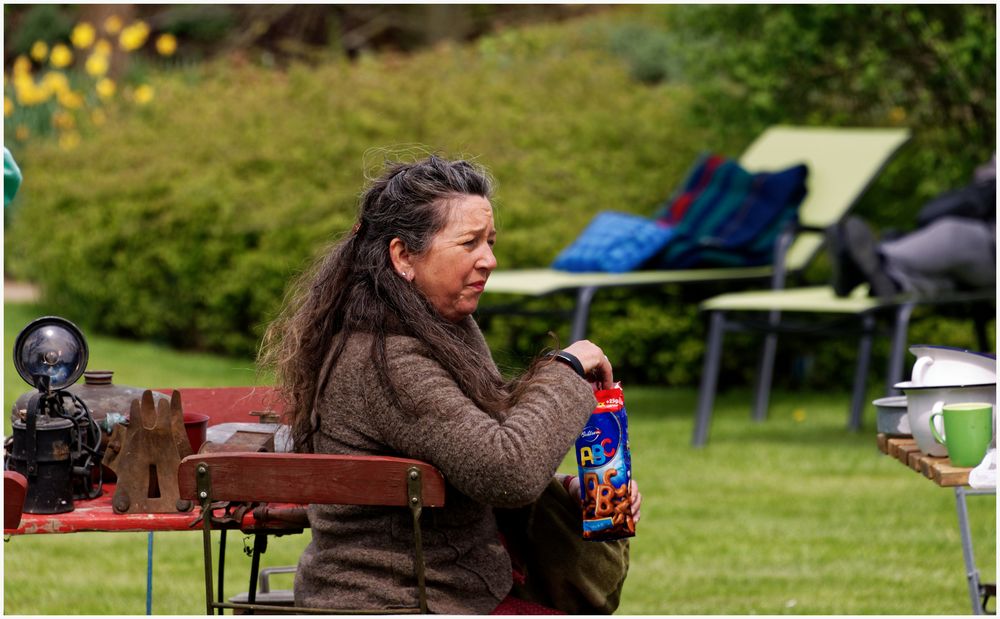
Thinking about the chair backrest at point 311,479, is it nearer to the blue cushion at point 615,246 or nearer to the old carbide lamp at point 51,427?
the old carbide lamp at point 51,427

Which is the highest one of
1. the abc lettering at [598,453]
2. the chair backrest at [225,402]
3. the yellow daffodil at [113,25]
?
the yellow daffodil at [113,25]

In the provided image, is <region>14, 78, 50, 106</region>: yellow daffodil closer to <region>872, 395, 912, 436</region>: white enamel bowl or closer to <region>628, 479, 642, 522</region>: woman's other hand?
<region>872, 395, 912, 436</region>: white enamel bowl

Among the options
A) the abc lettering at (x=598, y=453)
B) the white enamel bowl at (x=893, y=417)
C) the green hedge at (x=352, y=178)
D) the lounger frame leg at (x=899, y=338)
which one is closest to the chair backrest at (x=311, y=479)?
the abc lettering at (x=598, y=453)

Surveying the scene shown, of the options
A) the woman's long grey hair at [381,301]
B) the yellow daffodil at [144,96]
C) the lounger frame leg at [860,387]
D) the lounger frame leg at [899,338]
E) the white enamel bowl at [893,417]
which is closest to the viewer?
the woman's long grey hair at [381,301]

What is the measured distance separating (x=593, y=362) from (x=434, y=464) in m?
0.36

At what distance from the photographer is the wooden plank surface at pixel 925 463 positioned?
3080mm

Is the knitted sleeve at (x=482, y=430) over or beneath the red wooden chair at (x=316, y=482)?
over

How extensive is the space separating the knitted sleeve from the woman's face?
0.16 m

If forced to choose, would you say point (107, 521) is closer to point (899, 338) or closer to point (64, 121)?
point (899, 338)

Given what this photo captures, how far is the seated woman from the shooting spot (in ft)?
8.95

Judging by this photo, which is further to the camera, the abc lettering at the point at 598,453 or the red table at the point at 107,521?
the red table at the point at 107,521

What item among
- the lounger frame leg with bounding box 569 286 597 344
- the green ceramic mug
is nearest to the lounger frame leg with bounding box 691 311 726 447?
the lounger frame leg with bounding box 569 286 597 344

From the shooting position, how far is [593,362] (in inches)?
115

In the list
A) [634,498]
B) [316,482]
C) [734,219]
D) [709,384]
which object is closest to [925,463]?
[634,498]
